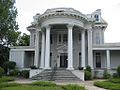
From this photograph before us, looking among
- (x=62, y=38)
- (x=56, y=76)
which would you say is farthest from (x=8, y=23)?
(x=62, y=38)

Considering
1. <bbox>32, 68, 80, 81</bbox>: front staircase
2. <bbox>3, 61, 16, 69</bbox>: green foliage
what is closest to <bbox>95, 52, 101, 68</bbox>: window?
<bbox>32, 68, 80, 81</bbox>: front staircase

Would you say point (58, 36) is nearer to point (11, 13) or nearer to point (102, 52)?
point (102, 52)

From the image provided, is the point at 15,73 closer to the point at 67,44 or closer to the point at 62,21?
the point at 67,44

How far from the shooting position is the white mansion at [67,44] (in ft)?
79.3

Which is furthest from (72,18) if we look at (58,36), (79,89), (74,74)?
(79,89)

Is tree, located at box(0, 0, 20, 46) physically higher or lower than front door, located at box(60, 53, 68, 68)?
higher

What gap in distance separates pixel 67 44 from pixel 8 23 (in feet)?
36.2

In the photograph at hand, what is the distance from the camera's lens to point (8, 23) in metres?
19.0

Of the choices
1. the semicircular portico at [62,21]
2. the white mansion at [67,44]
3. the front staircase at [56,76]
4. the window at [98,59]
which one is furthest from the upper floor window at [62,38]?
the front staircase at [56,76]

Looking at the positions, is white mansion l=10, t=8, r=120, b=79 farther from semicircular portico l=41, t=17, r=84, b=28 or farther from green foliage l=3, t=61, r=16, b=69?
green foliage l=3, t=61, r=16, b=69

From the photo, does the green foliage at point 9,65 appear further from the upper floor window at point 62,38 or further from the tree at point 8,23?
the tree at point 8,23

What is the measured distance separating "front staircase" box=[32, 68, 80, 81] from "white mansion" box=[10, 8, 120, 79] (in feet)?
4.91

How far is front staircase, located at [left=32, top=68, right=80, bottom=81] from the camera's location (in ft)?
68.0

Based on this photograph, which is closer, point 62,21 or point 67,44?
point 62,21
